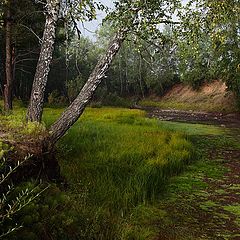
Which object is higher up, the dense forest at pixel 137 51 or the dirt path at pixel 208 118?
the dense forest at pixel 137 51

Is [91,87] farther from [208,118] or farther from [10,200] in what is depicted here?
[208,118]

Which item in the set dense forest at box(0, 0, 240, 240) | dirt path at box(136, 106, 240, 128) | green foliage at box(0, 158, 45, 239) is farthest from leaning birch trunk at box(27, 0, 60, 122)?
dirt path at box(136, 106, 240, 128)

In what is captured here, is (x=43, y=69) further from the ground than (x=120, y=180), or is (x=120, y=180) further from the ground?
(x=43, y=69)

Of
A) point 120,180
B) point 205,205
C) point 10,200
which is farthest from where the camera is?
point 120,180

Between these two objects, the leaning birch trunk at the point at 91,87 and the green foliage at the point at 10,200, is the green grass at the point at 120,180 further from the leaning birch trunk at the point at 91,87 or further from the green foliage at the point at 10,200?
the leaning birch trunk at the point at 91,87

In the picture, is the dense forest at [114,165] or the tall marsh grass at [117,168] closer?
the dense forest at [114,165]

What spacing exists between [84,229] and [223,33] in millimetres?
5747

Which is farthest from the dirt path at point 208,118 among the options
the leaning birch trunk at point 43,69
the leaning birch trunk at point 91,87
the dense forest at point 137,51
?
the leaning birch trunk at point 43,69

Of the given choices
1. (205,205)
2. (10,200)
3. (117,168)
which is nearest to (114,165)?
(117,168)

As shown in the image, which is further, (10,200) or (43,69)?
(43,69)

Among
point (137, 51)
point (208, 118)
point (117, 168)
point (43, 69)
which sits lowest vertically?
point (208, 118)

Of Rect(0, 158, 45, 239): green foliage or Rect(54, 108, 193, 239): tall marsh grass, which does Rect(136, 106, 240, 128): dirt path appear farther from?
Rect(0, 158, 45, 239): green foliage

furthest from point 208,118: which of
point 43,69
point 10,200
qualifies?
point 10,200

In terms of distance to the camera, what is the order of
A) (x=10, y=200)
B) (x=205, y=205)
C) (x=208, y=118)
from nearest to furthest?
(x=10, y=200), (x=205, y=205), (x=208, y=118)
